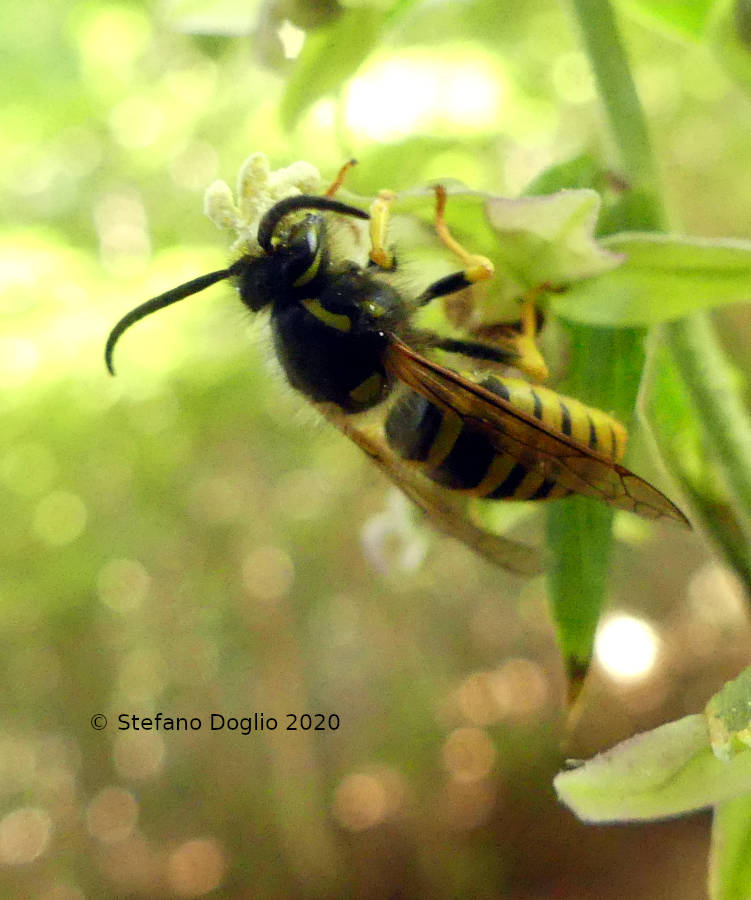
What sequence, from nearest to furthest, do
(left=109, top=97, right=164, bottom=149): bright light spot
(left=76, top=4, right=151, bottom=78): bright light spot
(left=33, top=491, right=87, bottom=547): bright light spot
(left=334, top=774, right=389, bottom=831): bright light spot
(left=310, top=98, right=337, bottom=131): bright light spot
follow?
(left=310, top=98, right=337, bottom=131): bright light spot < (left=76, top=4, right=151, bottom=78): bright light spot < (left=109, top=97, right=164, bottom=149): bright light spot < (left=33, top=491, right=87, bottom=547): bright light spot < (left=334, top=774, right=389, bottom=831): bright light spot

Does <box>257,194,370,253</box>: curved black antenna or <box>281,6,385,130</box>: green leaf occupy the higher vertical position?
<box>281,6,385,130</box>: green leaf

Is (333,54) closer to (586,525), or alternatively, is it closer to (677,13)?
(677,13)

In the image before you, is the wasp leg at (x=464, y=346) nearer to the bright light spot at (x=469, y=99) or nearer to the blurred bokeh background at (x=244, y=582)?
the blurred bokeh background at (x=244, y=582)

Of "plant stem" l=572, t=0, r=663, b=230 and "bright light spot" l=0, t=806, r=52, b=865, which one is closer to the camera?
"plant stem" l=572, t=0, r=663, b=230

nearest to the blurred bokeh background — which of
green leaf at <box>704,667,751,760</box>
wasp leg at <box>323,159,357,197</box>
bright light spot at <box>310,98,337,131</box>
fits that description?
bright light spot at <box>310,98,337,131</box>

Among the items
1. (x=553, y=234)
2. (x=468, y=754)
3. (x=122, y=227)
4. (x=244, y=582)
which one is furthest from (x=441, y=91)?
(x=468, y=754)

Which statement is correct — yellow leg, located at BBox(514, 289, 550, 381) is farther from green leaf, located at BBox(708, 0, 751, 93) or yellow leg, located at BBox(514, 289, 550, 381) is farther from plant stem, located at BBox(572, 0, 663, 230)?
green leaf, located at BBox(708, 0, 751, 93)

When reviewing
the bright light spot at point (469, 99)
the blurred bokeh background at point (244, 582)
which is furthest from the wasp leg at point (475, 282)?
the bright light spot at point (469, 99)
